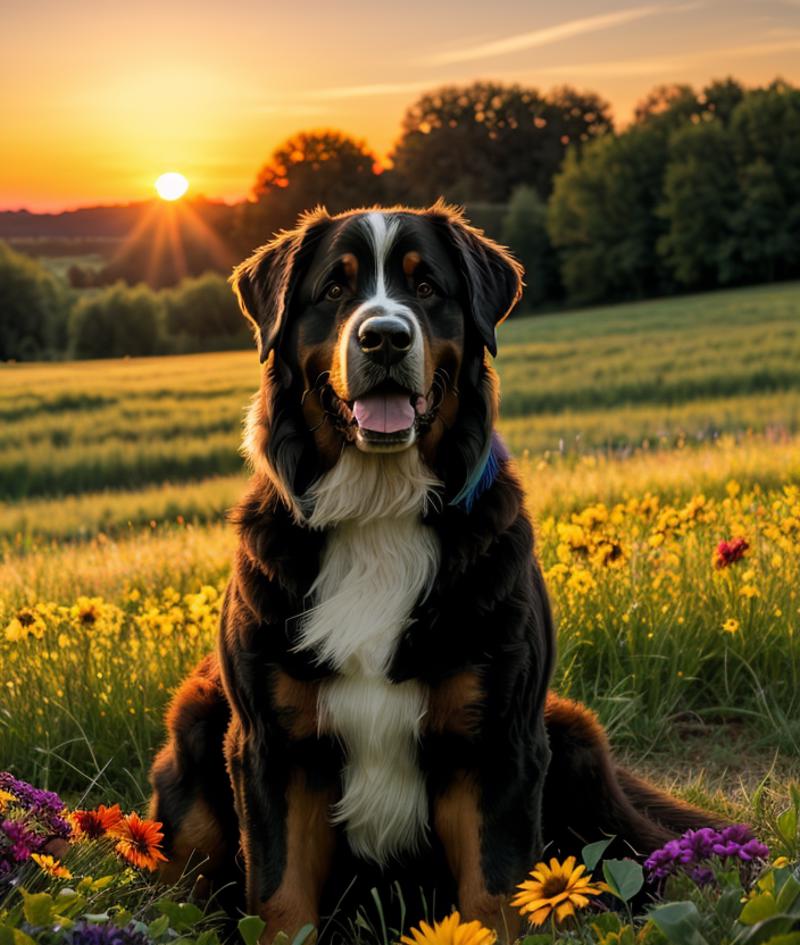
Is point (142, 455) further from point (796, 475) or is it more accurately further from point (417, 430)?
point (417, 430)

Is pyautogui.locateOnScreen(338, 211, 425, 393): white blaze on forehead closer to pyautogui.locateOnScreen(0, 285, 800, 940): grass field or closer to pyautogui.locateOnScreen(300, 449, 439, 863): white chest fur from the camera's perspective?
pyautogui.locateOnScreen(300, 449, 439, 863): white chest fur

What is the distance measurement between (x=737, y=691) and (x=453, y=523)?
226 cm

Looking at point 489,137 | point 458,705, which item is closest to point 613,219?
point 489,137

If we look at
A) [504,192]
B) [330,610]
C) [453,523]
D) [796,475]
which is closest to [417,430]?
[453,523]

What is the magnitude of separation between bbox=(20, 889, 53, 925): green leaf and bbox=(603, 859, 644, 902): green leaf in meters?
1.05

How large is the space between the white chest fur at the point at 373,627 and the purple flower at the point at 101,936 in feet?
2.54

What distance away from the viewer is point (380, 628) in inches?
116

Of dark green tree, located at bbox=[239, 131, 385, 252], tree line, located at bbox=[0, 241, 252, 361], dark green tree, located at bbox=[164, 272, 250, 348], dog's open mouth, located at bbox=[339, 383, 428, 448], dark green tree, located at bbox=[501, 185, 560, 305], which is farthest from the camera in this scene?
dark green tree, located at bbox=[239, 131, 385, 252]

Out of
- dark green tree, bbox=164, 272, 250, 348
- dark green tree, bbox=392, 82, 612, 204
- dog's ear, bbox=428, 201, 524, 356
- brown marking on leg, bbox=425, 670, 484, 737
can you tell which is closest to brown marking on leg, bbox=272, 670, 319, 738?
brown marking on leg, bbox=425, 670, 484, 737

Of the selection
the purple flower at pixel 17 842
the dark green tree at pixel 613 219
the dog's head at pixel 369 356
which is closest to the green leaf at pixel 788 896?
the dog's head at pixel 369 356

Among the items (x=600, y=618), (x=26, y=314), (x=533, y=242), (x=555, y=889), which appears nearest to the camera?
(x=555, y=889)

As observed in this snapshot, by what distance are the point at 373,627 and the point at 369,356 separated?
675 mm

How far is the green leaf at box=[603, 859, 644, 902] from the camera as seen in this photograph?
2219 mm

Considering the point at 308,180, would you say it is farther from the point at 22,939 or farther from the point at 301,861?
the point at 22,939
